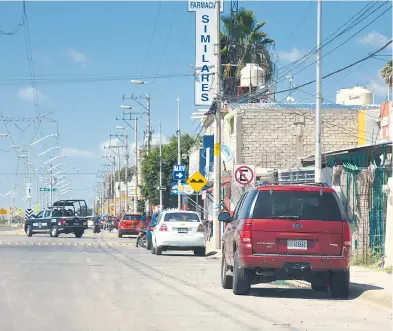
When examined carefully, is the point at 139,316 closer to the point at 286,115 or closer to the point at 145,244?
the point at 145,244

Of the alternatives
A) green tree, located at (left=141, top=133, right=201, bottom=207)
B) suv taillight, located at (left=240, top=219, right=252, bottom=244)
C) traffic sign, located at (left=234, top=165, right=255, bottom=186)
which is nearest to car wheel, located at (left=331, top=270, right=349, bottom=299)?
suv taillight, located at (left=240, top=219, right=252, bottom=244)

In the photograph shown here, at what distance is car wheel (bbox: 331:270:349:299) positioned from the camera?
54.4 ft

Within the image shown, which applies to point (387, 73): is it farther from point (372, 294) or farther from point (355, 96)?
point (372, 294)

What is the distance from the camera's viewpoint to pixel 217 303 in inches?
600

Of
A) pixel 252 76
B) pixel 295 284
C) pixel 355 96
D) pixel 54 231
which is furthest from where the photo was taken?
pixel 54 231

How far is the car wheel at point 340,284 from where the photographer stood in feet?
54.4

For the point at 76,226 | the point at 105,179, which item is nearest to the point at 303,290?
the point at 76,226

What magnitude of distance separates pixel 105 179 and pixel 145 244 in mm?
149855

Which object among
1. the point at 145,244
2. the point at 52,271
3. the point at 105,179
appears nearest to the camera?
the point at 52,271

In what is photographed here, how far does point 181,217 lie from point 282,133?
13664 mm

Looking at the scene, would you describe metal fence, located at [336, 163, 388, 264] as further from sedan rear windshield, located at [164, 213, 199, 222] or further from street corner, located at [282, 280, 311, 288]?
sedan rear windshield, located at [164, 213, 199, 222]

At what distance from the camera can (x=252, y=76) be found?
175 feet

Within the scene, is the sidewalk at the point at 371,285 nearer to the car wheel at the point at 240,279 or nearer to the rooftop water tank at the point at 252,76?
the car wheel at the point at 240,279

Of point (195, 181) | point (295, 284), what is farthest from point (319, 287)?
point (195, 181)
